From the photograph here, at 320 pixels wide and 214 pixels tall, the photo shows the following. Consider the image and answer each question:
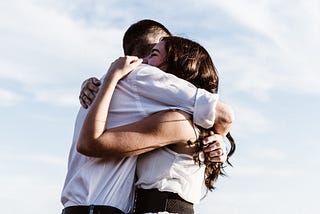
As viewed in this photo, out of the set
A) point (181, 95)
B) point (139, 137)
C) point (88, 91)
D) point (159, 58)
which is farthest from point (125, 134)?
point (159, 58)

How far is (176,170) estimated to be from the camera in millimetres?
3553

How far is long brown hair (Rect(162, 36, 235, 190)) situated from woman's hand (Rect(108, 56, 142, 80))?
20cm

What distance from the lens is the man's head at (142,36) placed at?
15.6 ft

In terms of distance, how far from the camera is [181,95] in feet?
11.8

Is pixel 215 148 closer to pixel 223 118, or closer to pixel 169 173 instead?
pixel 223 118

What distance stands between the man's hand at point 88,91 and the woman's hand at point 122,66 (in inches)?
6.4

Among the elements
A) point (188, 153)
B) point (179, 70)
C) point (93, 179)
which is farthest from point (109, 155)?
point (179, 70)

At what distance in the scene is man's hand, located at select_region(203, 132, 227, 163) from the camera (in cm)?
372

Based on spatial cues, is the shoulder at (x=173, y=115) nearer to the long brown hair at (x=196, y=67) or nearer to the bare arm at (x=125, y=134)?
the bare arm at (x=125, y=134)

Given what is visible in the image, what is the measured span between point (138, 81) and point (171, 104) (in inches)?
8.9

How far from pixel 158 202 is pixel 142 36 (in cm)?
175

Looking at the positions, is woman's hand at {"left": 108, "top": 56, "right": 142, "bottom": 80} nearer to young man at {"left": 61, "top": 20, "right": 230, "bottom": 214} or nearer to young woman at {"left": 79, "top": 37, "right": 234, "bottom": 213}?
young woman at {"left": 79, "top": 37, "right": 234, "bottom": 213}

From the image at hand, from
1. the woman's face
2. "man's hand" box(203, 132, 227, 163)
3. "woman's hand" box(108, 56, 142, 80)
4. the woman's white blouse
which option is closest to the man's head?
the woman's face

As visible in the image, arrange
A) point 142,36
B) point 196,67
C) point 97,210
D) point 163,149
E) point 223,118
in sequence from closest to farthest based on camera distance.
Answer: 1. point 97,210
2. point 163,149
3. point 223,118
4. point 196,67
5. point 142,36
